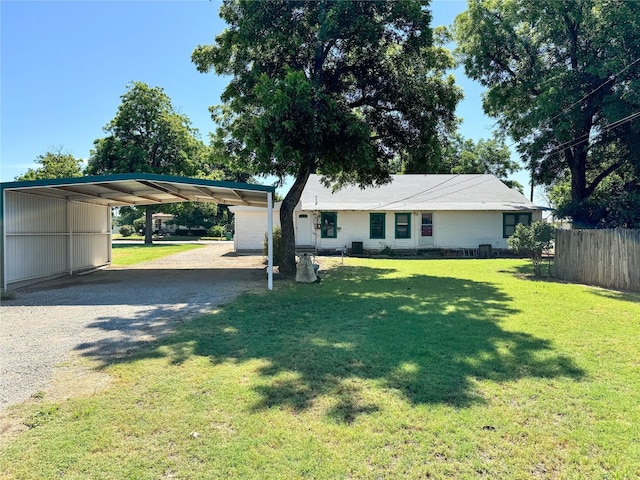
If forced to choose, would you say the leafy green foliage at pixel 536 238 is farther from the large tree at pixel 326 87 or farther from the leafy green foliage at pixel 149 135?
the leafy green foliage at pixel 149 135

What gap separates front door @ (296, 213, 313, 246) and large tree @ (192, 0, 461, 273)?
708 centimetres

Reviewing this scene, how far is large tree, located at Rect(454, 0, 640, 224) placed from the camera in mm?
15961

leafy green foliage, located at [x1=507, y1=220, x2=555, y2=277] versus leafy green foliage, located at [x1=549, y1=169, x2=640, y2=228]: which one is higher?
leafy green foliage, located at [x1=549, y1=169, x2=640, y2=228]

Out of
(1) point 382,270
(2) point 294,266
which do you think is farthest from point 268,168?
(1) point 382,270

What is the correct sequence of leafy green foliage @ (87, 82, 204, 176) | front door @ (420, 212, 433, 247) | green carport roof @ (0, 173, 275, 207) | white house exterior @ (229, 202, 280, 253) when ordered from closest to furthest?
1. green carport roof @ (0, 173, 275, 207)
2. front door @ (420, 212, 433, 247)
3. white house exterior @ (229, 202, 280, 253)
4. leafy green foliage @ (87, 82, 204, 176)

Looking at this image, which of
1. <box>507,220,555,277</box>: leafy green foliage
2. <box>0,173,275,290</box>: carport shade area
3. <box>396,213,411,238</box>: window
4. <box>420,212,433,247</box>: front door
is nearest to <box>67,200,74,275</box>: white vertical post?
<box>0,173,275,290</box>: carport shade area

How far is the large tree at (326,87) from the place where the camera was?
11.0m

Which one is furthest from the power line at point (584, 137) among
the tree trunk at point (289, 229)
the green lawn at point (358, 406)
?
the tree trunk at point (289, 229)

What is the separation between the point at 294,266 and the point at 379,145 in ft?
17.7

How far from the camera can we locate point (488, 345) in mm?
5473

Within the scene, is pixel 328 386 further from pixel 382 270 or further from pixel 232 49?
pixel 232 49

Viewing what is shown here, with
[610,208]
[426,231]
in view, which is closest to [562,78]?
[610,208]

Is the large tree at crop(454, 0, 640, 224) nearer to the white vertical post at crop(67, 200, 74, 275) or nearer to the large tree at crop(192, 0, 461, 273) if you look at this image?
the large tree at crop(192, 0, 461, 273)

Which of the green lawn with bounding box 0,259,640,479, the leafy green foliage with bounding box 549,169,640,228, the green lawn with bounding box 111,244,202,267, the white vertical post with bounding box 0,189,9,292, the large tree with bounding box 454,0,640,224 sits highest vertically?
the large tree with bounding box 454,0,640,224
